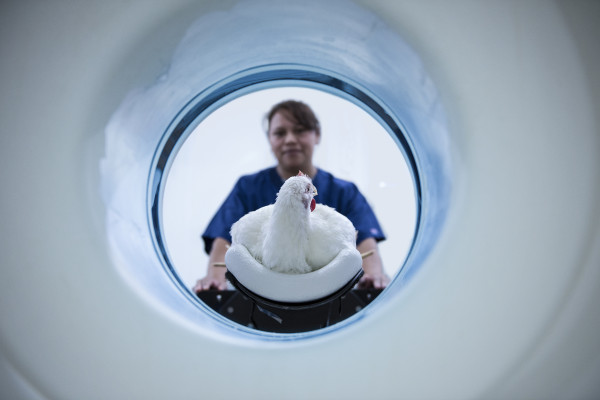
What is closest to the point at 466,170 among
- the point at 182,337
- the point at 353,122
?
the point at 182,337

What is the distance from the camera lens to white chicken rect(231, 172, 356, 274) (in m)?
0.92

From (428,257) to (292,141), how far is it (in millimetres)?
850

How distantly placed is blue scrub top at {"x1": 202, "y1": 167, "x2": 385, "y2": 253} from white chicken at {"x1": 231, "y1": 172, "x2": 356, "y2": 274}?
15 centimetres

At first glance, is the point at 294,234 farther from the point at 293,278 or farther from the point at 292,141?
the point at 292,141

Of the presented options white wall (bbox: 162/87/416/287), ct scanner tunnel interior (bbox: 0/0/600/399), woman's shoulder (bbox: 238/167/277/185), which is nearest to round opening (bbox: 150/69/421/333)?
white wall (bbox: 162/87/416/287)

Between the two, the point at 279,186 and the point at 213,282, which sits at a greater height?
the point at 279,186

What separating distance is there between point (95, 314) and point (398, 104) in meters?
0.62

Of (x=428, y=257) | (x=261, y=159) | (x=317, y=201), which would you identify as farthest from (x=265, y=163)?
(x=428, y=257)

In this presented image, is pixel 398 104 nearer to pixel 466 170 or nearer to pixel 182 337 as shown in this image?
pixel 466 170

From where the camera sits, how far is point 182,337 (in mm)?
415

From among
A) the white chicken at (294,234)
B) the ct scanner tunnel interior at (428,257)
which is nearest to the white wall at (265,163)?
the white chicken at (294,234)

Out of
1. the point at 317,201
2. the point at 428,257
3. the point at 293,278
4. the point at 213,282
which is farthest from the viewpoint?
the point at 317,201

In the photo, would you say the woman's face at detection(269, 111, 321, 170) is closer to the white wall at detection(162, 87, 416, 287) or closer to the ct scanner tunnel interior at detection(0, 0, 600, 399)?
the white wall at detection(162, 87, 416, 287)

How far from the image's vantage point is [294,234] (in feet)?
3.04
